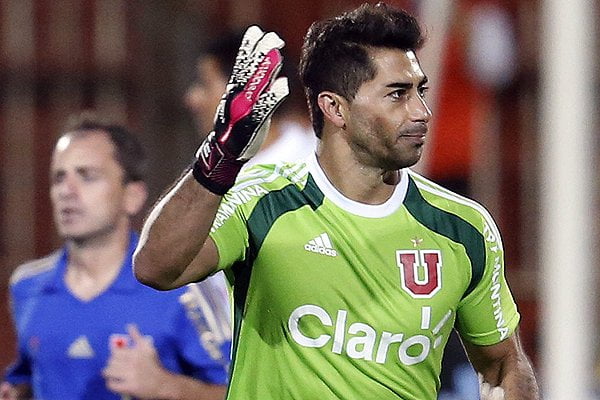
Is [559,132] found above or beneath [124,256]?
above

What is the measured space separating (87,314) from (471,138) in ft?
11.0

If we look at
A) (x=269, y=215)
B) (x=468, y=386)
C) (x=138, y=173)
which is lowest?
(x=468, y=386)

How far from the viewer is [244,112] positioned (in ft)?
10.3

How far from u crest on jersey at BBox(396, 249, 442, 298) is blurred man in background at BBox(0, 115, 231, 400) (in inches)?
51.6

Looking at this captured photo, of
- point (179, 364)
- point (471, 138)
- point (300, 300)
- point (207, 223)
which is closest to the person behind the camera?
point (207, 223)

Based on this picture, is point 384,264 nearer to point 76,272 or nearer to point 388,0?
point 76,272

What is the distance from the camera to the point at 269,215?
349 cm

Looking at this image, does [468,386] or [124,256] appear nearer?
[124,256]

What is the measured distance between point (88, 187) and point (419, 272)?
188 cm

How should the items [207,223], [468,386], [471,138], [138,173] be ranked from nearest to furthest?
1. [207,223]
2. [138,173]
3. [468,386]
4. [471,138]

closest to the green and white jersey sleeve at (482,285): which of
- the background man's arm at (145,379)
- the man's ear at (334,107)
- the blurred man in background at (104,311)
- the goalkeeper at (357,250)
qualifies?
the goalkeeper at (357,250)

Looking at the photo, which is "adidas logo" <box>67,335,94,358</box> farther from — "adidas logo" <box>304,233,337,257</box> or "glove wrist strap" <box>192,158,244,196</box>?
"glove wrist strap" <box>192,158,244,196</box>

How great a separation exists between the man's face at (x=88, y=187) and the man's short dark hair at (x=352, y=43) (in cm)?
158

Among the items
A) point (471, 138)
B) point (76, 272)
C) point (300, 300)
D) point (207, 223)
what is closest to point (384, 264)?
point (300, 300)
